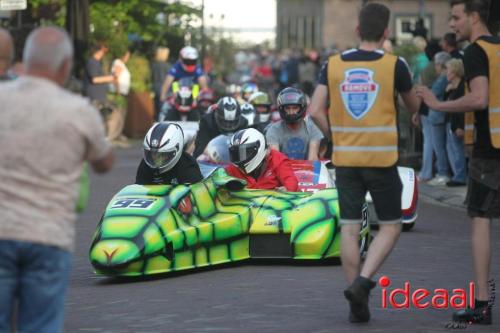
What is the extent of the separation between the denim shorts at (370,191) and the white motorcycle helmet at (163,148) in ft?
11.8

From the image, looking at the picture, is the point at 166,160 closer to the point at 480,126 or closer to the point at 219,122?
the point at 480,126

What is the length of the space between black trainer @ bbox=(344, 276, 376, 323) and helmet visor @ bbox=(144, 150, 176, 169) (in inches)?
151

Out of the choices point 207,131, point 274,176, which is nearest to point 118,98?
Result: point 207,131

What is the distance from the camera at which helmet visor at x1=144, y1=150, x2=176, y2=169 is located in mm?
12281

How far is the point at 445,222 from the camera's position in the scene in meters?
16.0

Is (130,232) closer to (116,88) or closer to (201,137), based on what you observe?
(201,137)

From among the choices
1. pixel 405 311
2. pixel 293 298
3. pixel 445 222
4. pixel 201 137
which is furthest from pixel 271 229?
pixel 201 137

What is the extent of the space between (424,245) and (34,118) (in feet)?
26.5

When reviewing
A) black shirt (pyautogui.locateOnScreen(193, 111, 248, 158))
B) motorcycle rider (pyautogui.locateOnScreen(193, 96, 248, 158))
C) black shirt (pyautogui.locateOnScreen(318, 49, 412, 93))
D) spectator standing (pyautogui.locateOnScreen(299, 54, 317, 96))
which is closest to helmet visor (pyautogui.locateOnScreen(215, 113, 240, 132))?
motorcycle rider (pyautogui.locateOnScreen(193, 96, 248, 158))

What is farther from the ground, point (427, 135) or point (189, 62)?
point (189, 62)

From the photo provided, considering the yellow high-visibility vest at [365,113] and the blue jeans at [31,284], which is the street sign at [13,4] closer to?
the yellow high-visibility vest at [365,113]

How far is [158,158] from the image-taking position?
40.4 feet

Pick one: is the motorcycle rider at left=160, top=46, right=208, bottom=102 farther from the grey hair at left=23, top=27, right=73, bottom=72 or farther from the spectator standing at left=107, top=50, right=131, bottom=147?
the grey hair at left=23, top=27, right=73, bottom=72

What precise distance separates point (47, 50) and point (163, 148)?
A: 6266 mm
